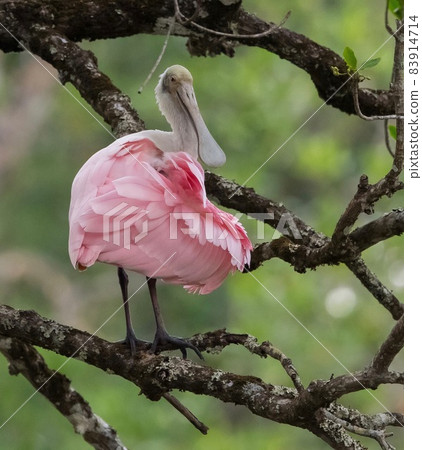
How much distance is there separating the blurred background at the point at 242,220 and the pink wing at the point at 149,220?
3505 millimetres

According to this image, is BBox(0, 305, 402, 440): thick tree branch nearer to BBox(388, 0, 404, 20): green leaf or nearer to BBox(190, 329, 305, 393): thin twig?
BBox(190, 329, 305, 393): thin twig

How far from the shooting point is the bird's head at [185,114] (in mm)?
3760

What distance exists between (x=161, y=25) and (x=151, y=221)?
0.98m

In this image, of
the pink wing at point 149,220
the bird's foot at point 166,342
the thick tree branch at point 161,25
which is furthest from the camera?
the thick tree branch at point 161,25

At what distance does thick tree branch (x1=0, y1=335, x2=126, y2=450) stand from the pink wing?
42 centimetres

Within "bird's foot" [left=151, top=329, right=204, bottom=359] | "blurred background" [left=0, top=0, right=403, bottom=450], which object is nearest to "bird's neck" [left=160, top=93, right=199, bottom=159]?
"bird's foot" [left=151, top=329, right=204, bottom=359]

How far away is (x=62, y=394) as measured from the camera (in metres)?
3.17

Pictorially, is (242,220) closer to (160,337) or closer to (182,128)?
(182,128)

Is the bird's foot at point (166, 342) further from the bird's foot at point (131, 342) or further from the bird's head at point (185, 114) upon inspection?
the bird's head at point (185, 114)

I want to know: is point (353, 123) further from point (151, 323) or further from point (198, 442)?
point (198, 442)

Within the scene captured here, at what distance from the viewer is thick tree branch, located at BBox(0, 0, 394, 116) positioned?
360cm

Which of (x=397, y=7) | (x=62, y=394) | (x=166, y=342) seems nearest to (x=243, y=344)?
(x=166, y=342)

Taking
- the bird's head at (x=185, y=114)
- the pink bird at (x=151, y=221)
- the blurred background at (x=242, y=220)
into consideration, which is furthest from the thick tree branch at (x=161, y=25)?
the blurred background at (x=242, y=220)

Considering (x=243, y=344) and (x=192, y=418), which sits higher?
(x=243, y=344)
